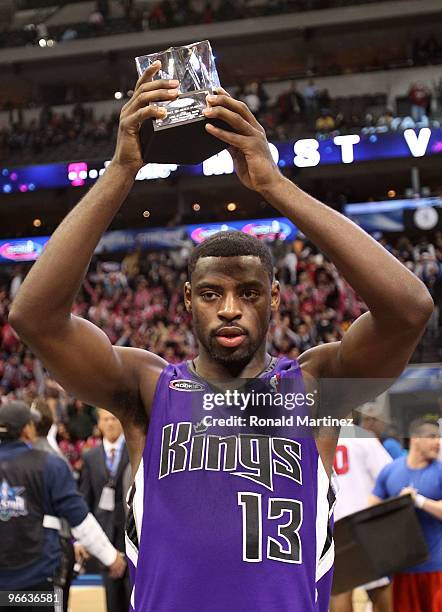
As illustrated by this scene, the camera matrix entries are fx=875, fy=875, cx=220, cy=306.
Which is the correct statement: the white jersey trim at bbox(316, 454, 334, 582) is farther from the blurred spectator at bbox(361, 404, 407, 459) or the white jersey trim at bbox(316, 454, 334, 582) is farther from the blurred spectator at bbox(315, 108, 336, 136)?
the blurred spectator at bbox(315, 108, 336, 136)

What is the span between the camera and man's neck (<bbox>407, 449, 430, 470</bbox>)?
1.96 meters

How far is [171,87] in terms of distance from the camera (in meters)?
1.41

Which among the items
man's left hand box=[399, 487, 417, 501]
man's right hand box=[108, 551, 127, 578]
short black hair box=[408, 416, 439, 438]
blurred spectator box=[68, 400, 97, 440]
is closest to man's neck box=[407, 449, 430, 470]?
short black hair box=[408, 416, 439, 438]

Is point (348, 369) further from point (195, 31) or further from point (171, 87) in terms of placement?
point (195, 31)

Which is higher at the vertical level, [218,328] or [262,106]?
[262,106]

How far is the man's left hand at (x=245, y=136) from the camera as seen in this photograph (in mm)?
1407

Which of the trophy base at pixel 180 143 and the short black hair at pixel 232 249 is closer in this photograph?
the trophy base at pixel 180 143

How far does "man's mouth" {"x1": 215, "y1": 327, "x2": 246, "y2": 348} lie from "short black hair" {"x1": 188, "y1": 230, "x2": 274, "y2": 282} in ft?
0.47

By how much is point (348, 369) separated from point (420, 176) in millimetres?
16816

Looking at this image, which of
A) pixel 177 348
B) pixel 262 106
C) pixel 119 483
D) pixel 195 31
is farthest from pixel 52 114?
pixel 119 483

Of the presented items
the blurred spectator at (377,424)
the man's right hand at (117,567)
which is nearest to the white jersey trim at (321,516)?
the blurred spectator at (377,424)

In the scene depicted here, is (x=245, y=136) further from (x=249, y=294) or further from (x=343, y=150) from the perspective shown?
(x=343, y=150)

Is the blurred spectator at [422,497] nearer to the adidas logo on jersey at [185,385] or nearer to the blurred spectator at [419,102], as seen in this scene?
the adidas logo on jersey at [185,385]

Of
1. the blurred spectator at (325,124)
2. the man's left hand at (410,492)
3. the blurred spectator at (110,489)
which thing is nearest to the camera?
the man's left hand at (410,492)
